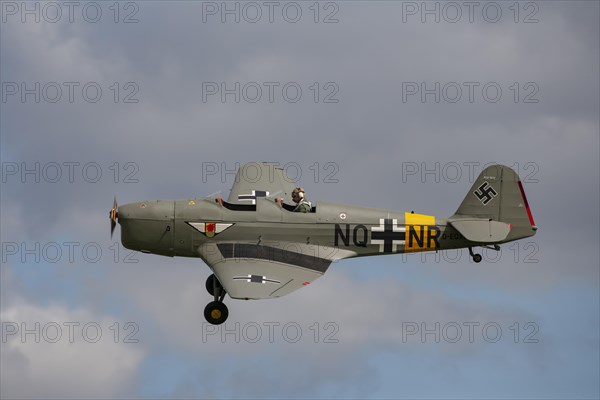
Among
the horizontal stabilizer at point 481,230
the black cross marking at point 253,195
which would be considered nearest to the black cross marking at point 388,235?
the horizontal stabilizer at point 481,230

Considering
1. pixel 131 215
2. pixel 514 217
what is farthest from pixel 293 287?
pixel 514 217

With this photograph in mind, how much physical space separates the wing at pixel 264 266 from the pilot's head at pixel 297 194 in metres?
1.13

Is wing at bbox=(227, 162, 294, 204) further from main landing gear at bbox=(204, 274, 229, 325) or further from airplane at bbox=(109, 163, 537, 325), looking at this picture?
main landing gear at bbox=(204, 274, 229, 325)

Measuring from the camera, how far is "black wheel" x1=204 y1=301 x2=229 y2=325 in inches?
1121

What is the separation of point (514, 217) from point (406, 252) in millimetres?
2894

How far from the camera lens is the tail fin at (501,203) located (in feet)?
99.6

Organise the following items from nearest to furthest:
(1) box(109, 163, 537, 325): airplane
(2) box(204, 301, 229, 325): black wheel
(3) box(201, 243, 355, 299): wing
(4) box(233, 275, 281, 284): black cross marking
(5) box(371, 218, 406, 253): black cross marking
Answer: (3) box(201, 243, 355, 299): wing → (4) box(233, 275, 281, 284): black cross marking → (2) box(204, 301, 229, 325): black wheel → (1) box(109, 163, 537, 325): airplane → (5) box(371, 218, 406, 253): black cross marking

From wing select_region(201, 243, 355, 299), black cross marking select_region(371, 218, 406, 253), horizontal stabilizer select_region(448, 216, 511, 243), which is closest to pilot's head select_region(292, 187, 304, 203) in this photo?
wing select_region(201, 243, 355, 299)

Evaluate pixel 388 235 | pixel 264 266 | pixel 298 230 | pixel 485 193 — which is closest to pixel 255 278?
pixel 264 266

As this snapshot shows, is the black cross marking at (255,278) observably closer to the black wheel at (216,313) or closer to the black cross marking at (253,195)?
the black wheel at (216,313)

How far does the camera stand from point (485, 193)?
1195 inches

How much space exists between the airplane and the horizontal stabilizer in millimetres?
25

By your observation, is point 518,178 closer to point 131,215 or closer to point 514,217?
point 514,217

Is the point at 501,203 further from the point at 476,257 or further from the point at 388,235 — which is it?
the point at 388,235
